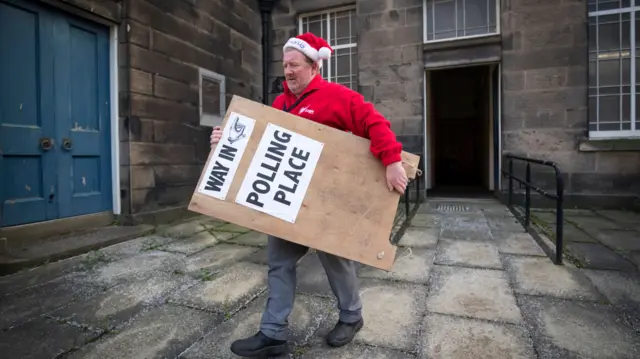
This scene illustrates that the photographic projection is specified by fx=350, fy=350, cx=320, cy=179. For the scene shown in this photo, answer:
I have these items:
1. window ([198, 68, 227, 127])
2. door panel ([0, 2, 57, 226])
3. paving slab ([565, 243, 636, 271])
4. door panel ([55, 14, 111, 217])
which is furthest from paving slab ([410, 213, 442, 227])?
door panel ([0, 2, 57, 226])

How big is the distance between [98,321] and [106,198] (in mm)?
2765

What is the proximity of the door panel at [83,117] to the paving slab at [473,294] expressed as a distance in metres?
4.02

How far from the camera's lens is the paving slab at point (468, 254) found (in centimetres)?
313

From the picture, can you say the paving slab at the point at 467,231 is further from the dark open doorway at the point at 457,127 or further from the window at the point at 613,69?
the dark open doorway at the point at 457,127

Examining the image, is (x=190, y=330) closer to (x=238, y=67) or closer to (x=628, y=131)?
(x=238, y=67)

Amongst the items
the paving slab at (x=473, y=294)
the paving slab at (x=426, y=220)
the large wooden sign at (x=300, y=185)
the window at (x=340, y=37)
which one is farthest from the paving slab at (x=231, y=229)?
the window at (x=340, y=37)

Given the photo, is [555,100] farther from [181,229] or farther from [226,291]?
[181,229]

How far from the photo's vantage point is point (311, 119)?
1811 millimetres

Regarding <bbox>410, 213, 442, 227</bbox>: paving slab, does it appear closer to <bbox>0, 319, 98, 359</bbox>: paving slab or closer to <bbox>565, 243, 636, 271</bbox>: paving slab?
<bbox>565, 243, 636, 271</bbox>: paving slab

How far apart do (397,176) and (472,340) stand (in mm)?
1017

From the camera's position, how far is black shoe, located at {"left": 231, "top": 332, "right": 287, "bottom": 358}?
1718mm

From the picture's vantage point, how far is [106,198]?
4453 mm

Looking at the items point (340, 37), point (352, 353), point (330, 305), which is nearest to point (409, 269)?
point (330, 305)

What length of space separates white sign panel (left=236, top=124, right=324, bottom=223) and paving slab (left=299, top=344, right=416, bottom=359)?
2.32 ft
